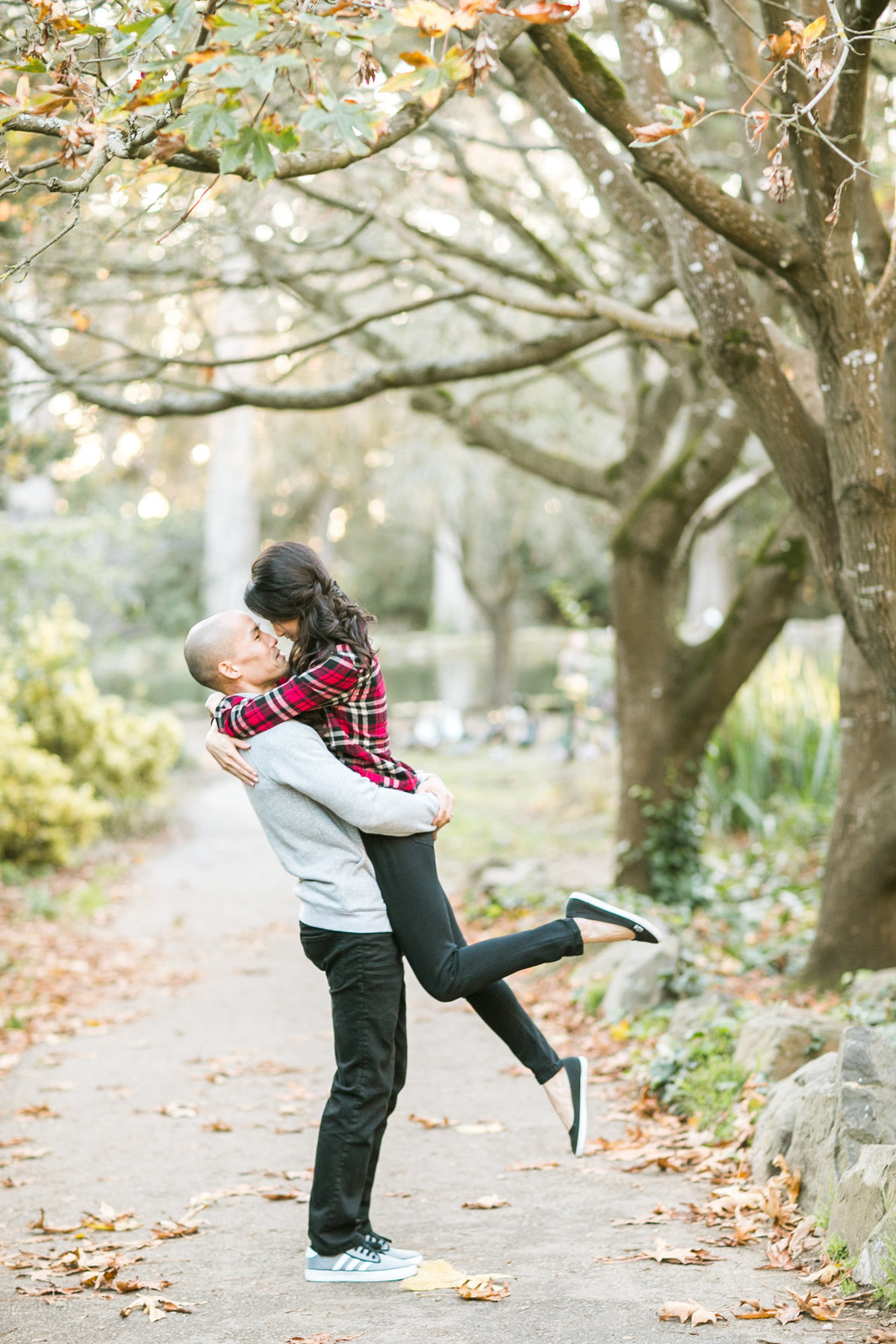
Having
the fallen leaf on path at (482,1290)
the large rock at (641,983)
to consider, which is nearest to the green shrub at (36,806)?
the large rock at (641,983)

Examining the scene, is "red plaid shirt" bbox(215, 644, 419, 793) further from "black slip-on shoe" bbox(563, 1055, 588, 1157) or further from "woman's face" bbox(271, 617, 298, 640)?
"black slip-on shoe" bbox(563, 1055, 588, 1157)

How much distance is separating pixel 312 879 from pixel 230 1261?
120 centimetres

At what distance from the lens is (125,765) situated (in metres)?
12.4

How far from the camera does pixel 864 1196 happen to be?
3.18 meters

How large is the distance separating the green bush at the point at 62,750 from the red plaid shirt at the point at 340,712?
742cm

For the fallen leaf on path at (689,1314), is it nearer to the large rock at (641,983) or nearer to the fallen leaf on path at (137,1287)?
the fallen leaf on path at (137,1287)

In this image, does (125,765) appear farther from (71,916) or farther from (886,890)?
(886,890)

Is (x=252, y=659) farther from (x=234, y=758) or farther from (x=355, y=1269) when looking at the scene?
(x=355, y=1269)

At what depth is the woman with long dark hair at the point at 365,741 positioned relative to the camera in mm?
3207

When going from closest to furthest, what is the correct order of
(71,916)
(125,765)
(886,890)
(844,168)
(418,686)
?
(844,168)
(886,890)
(71,916)
(125,765)
(418,686)

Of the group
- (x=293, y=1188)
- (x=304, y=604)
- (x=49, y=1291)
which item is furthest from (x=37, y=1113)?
(x=304, y=604)

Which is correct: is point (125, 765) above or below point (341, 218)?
below

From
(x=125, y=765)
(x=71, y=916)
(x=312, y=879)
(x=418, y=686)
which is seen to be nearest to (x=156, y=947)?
(x=71, y=916)

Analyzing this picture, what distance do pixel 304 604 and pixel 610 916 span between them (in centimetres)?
120
